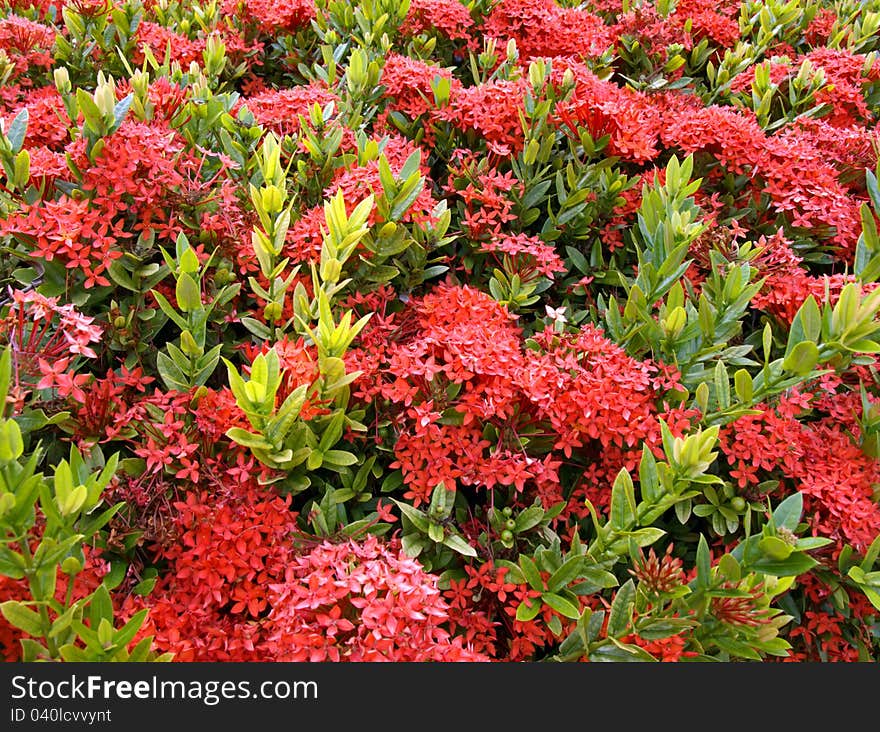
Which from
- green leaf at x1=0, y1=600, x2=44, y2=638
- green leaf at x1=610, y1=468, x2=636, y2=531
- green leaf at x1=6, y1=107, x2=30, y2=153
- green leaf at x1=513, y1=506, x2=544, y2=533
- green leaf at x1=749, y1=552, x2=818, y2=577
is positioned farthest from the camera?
green leaf at x1=6, y1=107, x2=30, y2=153

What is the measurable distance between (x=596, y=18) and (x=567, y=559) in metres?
2.39

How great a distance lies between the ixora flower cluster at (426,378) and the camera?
1417mm

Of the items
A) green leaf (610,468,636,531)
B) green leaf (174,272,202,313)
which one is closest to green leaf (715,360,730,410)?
green leaf (610,468,636,531)

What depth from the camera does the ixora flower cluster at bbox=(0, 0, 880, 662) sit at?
4.65 feet

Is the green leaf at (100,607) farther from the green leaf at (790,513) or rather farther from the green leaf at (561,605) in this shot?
the green leaf at (790,513)

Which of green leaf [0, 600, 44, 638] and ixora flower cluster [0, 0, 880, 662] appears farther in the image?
ixora flower cluster [0, 0, 880, 662]

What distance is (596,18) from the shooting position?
292 cm

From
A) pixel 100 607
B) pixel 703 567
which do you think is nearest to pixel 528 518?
pixel 703 567

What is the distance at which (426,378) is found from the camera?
1.62m

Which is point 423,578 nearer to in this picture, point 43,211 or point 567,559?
point 567,559

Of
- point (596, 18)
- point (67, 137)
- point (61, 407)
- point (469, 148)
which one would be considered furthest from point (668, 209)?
point (67, 137)

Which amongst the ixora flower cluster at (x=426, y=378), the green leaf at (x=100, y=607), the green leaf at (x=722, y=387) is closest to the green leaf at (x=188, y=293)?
the ixora flower cluster at (x=426, y=378)

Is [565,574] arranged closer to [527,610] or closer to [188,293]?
[527,610]

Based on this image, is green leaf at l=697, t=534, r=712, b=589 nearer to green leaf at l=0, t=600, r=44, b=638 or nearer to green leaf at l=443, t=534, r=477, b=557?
green leaf at l=443, t=534, r=477, b=557
